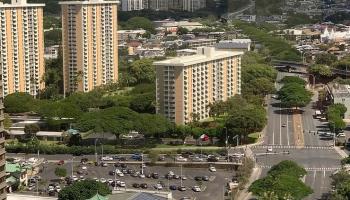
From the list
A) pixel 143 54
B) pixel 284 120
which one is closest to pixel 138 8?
pixel 143 54

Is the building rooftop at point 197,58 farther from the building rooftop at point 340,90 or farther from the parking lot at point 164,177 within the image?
the parking lot at point 164,177

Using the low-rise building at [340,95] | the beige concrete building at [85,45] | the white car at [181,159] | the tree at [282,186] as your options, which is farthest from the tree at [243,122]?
the beige concrete building at [85,45]

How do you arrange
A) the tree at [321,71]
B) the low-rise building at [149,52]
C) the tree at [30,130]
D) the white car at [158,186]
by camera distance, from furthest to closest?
the low-rise building at [149,52], the tree at [321,71], the tree at [30,130], the white car at [158,186]

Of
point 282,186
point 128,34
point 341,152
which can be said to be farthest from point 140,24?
point 282,186

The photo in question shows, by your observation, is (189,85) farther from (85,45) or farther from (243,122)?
(85,45)

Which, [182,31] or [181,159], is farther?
[182,31]

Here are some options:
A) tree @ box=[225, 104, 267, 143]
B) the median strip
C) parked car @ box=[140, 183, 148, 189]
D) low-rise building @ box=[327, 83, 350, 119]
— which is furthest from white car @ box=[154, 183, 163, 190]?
low-rise building @ box=[327, 83, 350, 119]
